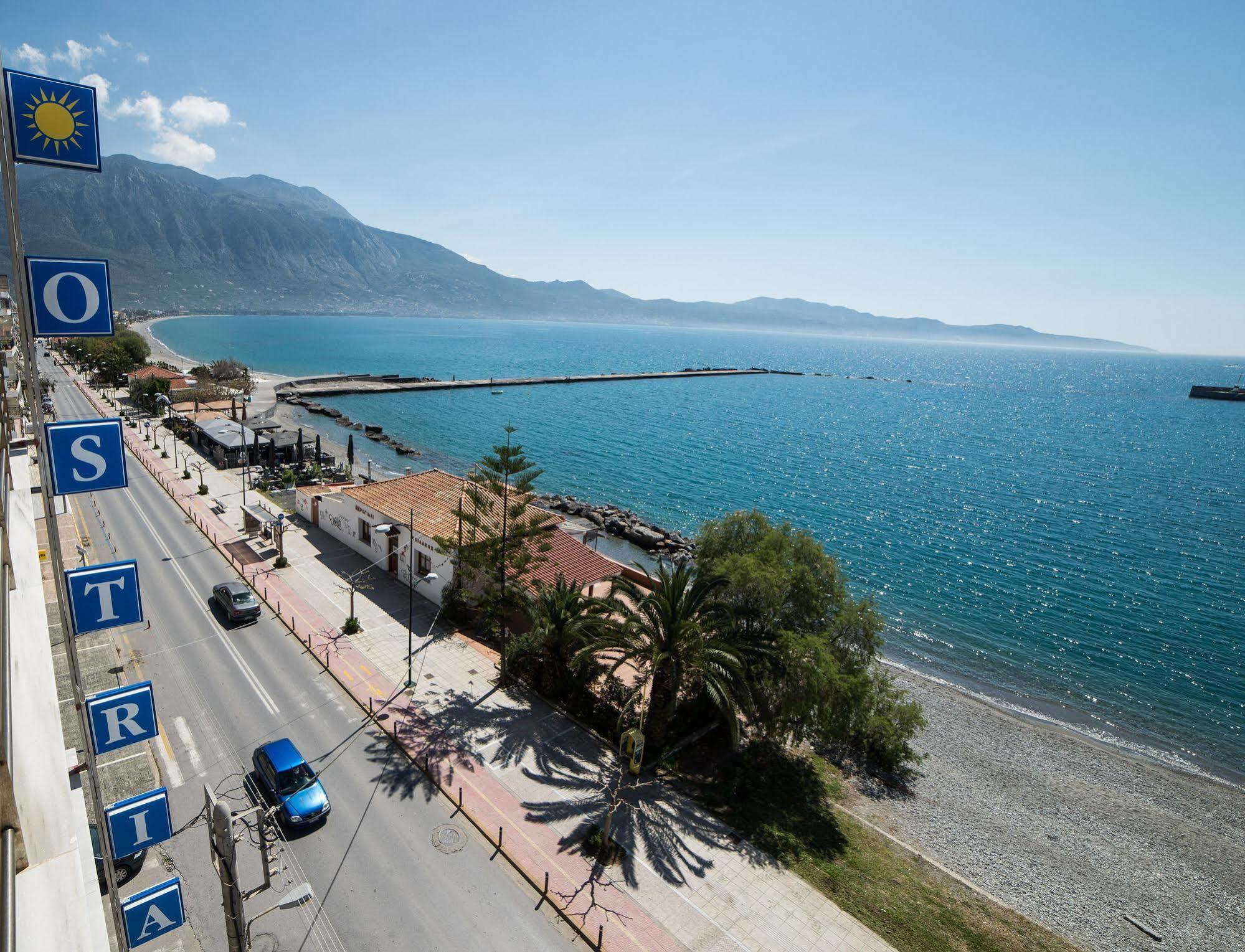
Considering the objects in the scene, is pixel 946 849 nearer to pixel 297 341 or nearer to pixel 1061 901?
pixel 1061 901

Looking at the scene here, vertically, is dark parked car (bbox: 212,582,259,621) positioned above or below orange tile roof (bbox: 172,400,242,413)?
below

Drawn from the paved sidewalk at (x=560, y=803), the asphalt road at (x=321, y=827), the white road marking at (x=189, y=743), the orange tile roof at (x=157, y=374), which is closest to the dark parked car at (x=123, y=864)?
the asphalt road at (x=321, y=827)

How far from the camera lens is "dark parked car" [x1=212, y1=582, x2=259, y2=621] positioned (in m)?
24.4

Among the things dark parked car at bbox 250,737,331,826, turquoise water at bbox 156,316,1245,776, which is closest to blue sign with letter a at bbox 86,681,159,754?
dark parked car at bbox 250,737,331,826

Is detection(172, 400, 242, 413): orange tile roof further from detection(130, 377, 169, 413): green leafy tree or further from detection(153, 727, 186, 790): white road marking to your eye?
detection(153, 727, 186, 790): white road marking

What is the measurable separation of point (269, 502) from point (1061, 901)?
41.3 metres

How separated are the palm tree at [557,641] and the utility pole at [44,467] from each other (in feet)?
52.9

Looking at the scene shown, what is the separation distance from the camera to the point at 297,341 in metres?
195

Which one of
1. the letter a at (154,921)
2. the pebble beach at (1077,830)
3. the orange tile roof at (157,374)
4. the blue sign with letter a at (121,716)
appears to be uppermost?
the blue sign with letter a at (121,716)

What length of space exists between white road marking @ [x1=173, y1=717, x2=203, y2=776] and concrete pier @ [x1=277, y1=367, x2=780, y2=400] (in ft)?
259

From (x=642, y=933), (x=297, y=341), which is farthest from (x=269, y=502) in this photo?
(x=297, y=341)

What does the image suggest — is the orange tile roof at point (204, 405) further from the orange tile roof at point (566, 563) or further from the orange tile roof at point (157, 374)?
the orange tile roof at point (566, 563)

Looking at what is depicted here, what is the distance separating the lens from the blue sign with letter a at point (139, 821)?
6.76 m

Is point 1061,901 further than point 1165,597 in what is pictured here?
No
